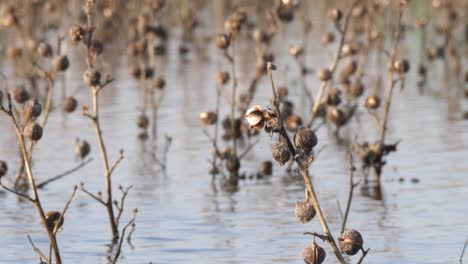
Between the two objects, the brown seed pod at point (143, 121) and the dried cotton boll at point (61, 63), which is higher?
the dried cotton boll at point (61, 63)

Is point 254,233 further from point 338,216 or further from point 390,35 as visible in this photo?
point 390,35

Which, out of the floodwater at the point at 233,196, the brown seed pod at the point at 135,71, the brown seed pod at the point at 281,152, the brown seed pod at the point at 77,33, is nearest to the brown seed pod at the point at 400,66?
the floodwater at the point at 233,196

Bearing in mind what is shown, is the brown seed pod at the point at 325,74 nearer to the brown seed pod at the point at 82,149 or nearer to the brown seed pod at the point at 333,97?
the brown seed pod at the point at 333,97

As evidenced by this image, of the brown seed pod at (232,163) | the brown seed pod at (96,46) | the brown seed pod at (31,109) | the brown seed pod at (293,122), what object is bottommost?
the brown seed pod at (232,163)

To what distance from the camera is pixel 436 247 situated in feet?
21.1

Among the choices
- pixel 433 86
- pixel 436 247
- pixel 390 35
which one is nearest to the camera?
pixel 436 247

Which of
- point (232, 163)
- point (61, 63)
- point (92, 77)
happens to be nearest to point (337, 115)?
point (232, 163)

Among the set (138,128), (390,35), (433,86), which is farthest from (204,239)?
(390,35)

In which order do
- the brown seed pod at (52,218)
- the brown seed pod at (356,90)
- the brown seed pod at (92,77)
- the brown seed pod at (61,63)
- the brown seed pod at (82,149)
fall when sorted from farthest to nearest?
the brown seed pod at (356,90) → the brown seed pod at (82,149) → the brown seed pod at (61,63) → the brown seed pod at (92,77) → the brown seed pod at (52,218)

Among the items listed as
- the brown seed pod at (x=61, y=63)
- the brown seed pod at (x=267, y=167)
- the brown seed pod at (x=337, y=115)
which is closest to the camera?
the brown seed pod at (x=61, y=63)

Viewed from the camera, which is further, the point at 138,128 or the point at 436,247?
the point at 138,128

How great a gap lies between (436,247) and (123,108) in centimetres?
640

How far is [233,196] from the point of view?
8.30 m

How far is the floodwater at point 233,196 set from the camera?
656cm
